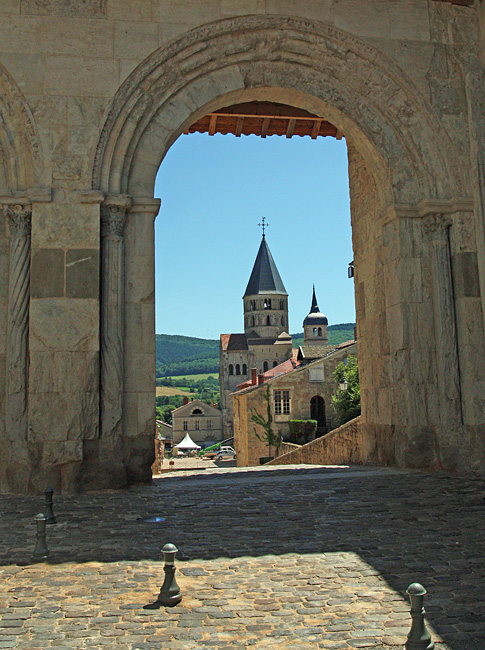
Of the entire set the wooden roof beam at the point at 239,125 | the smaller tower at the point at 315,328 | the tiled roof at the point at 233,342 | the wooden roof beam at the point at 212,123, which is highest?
the smaller tower at the point at 315,328

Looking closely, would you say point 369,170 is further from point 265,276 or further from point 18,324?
point 265,276

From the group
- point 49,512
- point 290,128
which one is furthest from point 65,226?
point 290,128

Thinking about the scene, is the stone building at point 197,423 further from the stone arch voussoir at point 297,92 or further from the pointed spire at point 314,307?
→ the stone arch voussoir at point 297,92

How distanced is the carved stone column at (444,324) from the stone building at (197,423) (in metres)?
74.1

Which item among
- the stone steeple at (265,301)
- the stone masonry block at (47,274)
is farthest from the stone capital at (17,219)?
the stone steeple at (265,301)

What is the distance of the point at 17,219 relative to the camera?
793cm

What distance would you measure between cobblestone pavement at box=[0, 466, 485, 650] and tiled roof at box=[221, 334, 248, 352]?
276 ft

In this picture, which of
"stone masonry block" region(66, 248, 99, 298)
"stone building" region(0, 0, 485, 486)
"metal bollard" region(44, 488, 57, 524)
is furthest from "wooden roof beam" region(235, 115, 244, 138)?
"metal bollard" region(44, 488, 57, 524)

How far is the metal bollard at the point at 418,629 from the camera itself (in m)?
2.74

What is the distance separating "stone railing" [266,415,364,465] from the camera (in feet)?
38.4

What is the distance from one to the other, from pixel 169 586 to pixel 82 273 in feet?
16.2

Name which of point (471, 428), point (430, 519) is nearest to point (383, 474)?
point (471, 428)

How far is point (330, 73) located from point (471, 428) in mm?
5371

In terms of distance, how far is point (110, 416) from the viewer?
775 centimetres
